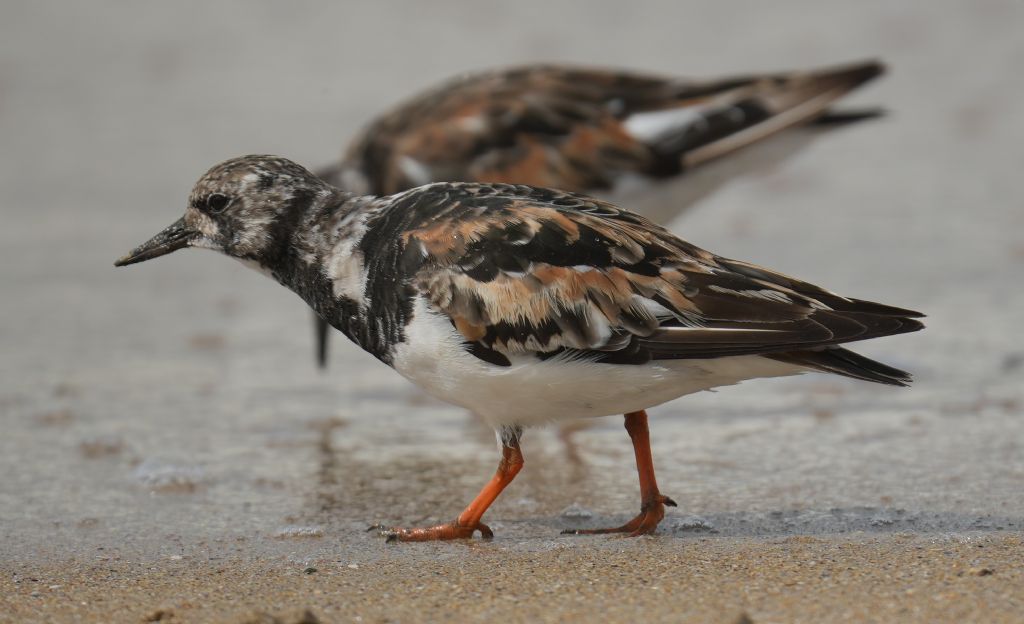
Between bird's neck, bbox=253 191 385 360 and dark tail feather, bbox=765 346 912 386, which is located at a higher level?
bird's neck, bbox=253 191 385 360

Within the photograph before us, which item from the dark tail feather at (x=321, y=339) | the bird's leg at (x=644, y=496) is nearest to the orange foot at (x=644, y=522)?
the bird's leg at (x=644, y=496)

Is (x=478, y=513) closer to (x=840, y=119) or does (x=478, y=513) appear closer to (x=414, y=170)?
(x=414, y=170)

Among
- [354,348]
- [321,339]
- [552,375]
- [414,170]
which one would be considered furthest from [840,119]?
[552,375]

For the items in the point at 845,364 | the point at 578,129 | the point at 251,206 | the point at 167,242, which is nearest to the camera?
the point at 845,364

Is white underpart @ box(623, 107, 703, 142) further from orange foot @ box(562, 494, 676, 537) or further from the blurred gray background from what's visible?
orange foot @ box(562, 494, 676, 537)

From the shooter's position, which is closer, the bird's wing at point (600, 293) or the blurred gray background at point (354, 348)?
the bird's wing at point (600, 293)

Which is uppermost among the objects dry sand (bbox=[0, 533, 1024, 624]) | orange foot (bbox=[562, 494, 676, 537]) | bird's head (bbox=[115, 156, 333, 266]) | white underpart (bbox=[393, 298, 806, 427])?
bird's head (bbox=[115, 156, 333, 266])

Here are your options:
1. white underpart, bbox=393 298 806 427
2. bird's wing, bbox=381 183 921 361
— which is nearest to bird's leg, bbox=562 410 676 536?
white underpart, bbox=393 298 806 427

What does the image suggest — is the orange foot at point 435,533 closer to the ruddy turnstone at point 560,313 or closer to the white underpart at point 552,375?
the ruddy turnstone at point 560,313
